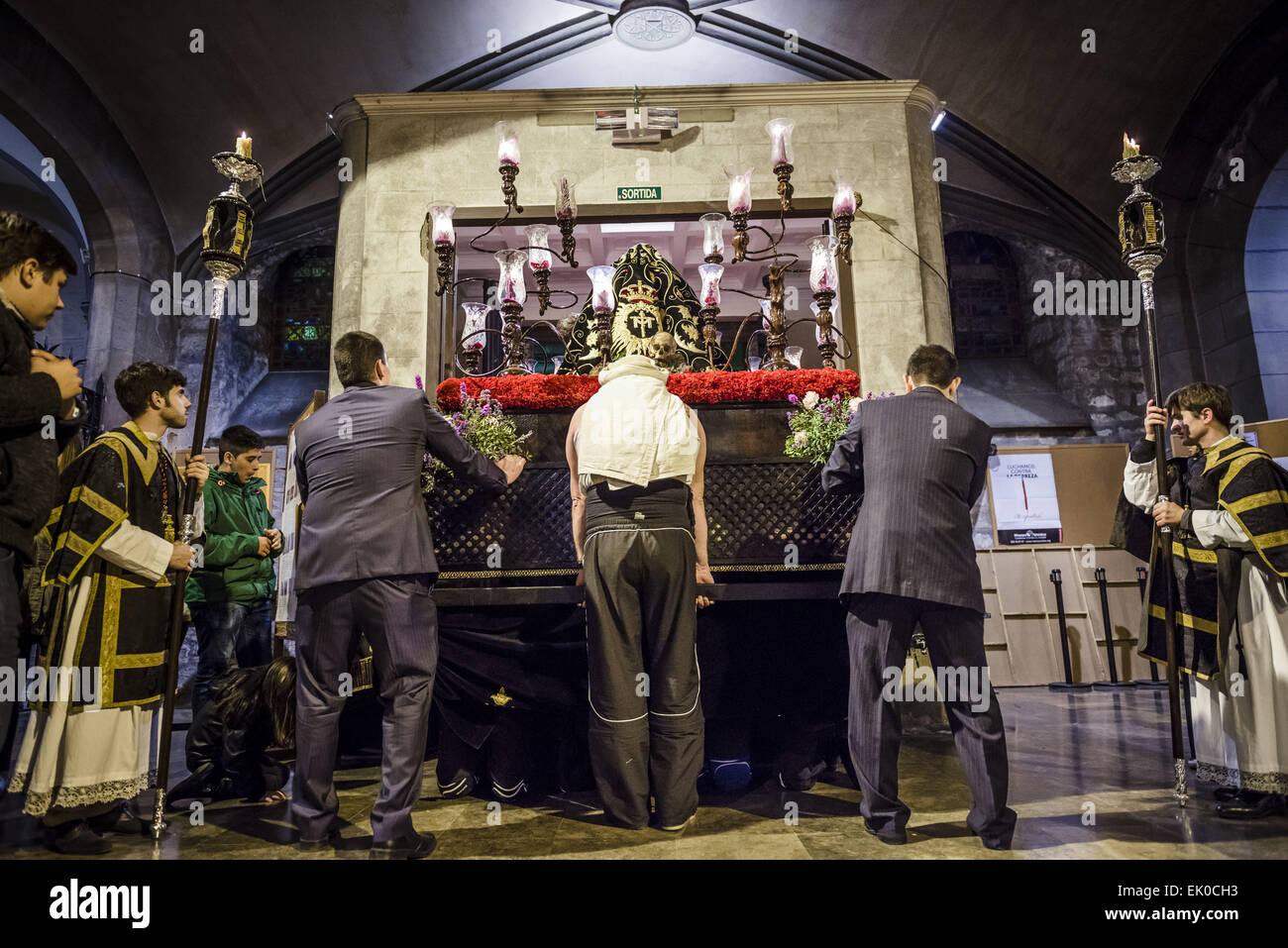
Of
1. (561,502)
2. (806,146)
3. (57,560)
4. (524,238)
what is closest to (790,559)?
(561,502)

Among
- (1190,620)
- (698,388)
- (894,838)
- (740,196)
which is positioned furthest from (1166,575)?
(740,196)

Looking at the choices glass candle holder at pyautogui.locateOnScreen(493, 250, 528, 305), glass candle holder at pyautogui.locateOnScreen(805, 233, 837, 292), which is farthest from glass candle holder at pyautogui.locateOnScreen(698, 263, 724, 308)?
glass candle holder at pyautogui.locateOnScreen(493, 250, 528, 305)

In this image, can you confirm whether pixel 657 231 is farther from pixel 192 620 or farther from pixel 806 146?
pixel 192 620

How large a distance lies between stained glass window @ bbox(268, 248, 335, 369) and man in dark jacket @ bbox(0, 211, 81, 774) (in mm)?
9618

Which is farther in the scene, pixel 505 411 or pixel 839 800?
pixel 505 411

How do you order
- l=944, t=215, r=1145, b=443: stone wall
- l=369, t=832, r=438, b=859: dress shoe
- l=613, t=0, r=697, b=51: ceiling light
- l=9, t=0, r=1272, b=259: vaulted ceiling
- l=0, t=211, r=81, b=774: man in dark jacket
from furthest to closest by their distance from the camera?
l=944, t=215, r=1145, b=443: stone wall
l=9, t=0, r=1272, b=259: vaulted ceiling
l=613, t=0, r=697, b=51: ceiling light
l=369, t=832, r=438, b=859: dress shoe
l=0, t=211, r=81, b=774: man in dark jacket

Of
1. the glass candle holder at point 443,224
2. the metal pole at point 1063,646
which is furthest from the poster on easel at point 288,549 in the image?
the metal pole at point 1063,646

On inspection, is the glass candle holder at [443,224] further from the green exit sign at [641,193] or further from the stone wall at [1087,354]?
the stone wall at [1087,354]

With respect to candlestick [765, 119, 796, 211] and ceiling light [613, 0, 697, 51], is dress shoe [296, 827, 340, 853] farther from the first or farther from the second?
ceiling light [613, 0, 697, 51]

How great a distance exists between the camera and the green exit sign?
6.68m

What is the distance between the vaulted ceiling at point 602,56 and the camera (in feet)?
25.8

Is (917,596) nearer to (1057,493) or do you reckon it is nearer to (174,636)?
(174,636)
